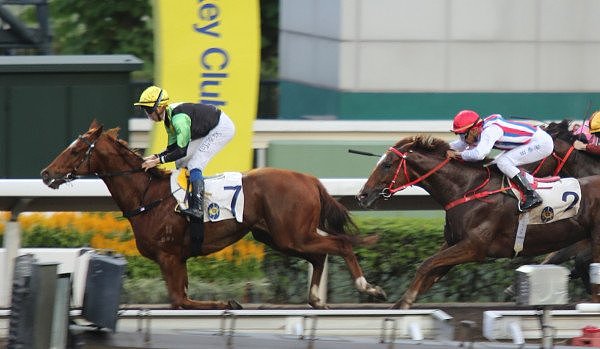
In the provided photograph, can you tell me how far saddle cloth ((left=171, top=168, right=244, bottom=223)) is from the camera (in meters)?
9.62

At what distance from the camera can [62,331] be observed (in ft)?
20.8

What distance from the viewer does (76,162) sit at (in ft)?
31.6

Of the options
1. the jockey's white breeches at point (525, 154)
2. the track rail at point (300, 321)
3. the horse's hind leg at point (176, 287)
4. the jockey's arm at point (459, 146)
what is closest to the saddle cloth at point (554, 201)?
the jockey's white breeches at point (525, 154)

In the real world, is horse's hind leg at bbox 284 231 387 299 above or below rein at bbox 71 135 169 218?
below

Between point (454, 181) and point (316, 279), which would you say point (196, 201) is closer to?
point (316, 279)

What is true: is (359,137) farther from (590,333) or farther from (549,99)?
(590,333)

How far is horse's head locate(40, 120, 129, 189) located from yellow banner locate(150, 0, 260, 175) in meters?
2.16

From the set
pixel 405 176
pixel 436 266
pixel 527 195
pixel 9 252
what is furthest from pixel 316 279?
pixel 9 252

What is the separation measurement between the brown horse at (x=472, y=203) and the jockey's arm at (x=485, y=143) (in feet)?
0.53

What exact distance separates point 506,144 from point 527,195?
17.0 inches

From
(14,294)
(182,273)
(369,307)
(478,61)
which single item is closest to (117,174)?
(182,273)

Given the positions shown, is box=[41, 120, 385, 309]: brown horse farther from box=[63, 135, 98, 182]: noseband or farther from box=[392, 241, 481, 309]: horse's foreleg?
box=[392, 241, 481, 309]: horse's foreleg

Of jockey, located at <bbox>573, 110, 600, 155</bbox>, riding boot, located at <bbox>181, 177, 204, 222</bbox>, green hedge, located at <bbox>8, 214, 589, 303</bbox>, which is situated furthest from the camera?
jockey, located at <bbox>573, 110, 600, 155</bbox>

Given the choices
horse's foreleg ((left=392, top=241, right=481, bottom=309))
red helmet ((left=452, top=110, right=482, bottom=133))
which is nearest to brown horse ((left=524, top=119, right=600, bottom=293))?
red helmet ((left=452, top=110, right=482, bottom=133))
